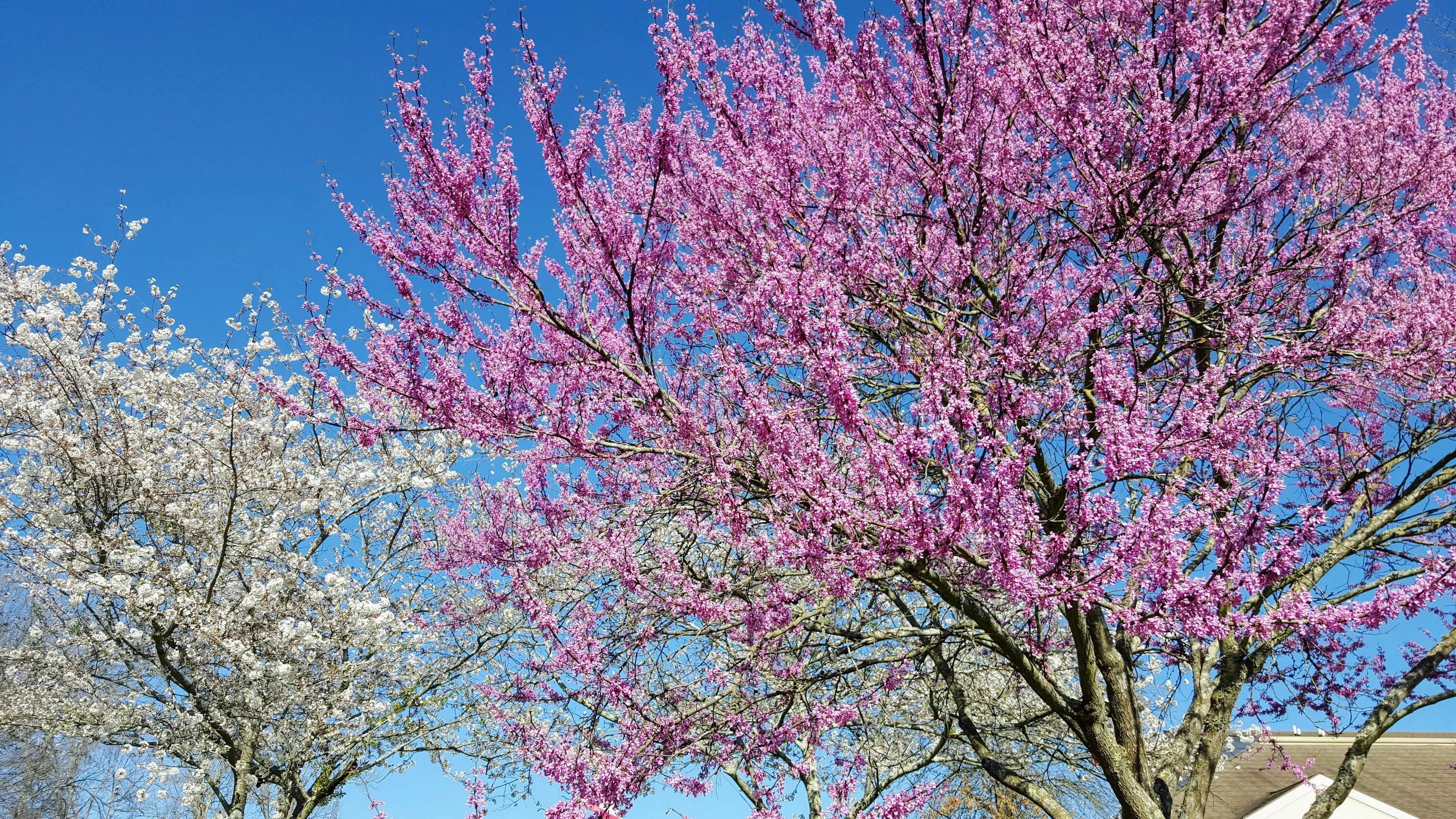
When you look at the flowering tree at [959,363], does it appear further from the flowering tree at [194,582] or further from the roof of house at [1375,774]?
the roof of house at [1375,774]

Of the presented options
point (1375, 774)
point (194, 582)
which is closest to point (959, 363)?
point (194, 582)

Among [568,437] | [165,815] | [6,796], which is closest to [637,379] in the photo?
[568,437]

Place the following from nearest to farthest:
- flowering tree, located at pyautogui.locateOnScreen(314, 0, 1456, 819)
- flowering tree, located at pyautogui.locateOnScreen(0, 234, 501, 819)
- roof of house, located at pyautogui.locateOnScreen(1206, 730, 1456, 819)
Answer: flowering tree, located at pyautogui.locateOnScreen(314, 0, 1456, 819)
flowering tree, located at pyautogui.locateOnScreen(0, 234, 501, 819)
roof of house, located at pyautogui.locateOnScreen(1206, 730, 1456, 819)

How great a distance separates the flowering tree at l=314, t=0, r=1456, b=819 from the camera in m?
4.06

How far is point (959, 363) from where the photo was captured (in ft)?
12.5

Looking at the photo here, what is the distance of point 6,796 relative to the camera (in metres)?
18.8

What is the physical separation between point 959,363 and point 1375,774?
19.9m

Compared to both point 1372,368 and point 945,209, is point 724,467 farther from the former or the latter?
point 1372,368

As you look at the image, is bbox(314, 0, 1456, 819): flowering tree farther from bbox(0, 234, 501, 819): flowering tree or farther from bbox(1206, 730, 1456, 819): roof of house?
bbox(1206, 730, 1456, 819): roof of house

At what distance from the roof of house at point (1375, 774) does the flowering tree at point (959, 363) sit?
33.4 ft

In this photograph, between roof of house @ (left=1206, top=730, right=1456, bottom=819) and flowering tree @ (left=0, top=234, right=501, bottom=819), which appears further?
roof of house @ (left=1206, top=730, right=1456, bottom=819)

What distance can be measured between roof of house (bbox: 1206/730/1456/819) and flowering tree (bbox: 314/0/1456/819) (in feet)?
33.4

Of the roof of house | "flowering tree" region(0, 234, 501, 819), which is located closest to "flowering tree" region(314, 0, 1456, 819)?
"flowering tree" region(0, 234, 501, 819)

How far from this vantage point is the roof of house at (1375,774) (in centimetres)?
1619
